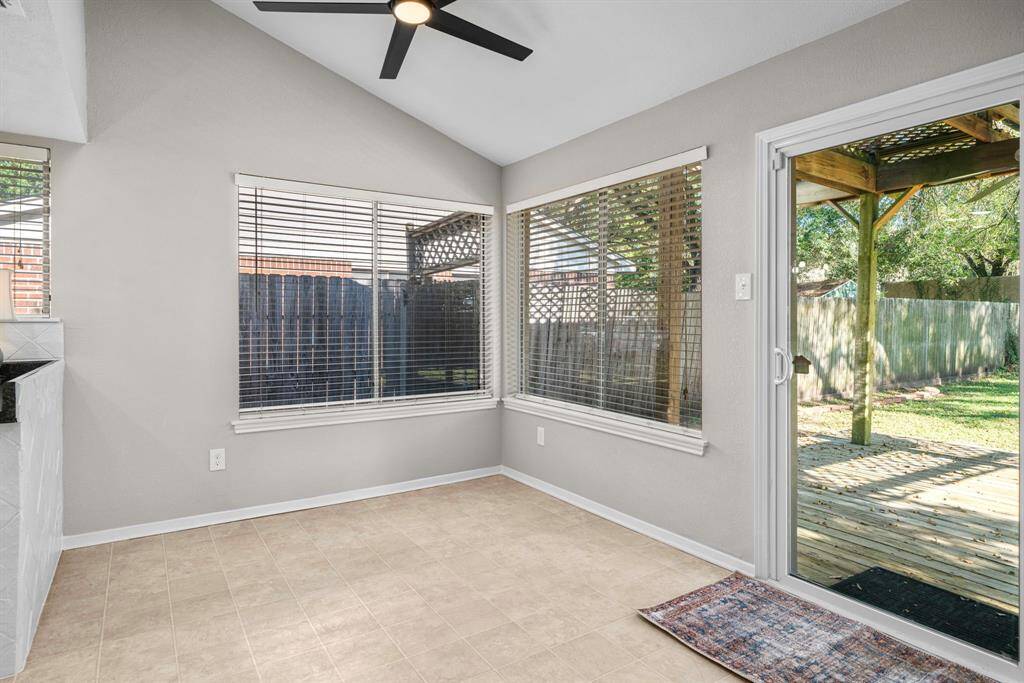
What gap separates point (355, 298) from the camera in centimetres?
398

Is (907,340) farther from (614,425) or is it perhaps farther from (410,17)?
(410,17)

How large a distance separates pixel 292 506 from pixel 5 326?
177 cm

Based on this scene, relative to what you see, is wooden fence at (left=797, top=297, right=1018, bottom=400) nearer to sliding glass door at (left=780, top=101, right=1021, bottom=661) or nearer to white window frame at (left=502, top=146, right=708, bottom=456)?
sliding glass door at (left=780, top=101, right=1021, bottom=661)

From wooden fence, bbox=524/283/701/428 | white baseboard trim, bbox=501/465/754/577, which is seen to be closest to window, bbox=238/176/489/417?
wooden fence, bbox=524/283/701/428

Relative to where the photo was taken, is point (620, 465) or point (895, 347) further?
point (620, 465)

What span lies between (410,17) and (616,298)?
1.90 m

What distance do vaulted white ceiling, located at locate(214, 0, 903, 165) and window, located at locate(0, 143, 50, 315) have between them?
141cm

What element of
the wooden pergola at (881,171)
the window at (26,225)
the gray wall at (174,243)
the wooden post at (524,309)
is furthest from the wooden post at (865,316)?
the window at (26,225)

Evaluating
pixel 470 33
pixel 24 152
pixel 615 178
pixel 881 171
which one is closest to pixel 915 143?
pixel 881 171

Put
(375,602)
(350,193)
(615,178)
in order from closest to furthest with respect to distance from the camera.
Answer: (375,602) < (615,178) < (350,193)

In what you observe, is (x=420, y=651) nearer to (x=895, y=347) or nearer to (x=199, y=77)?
(x=895, y=347)

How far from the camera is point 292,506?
3.74 m

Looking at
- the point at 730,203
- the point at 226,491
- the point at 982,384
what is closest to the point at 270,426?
the point at 226,491

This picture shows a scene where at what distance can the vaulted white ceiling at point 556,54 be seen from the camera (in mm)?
2490
